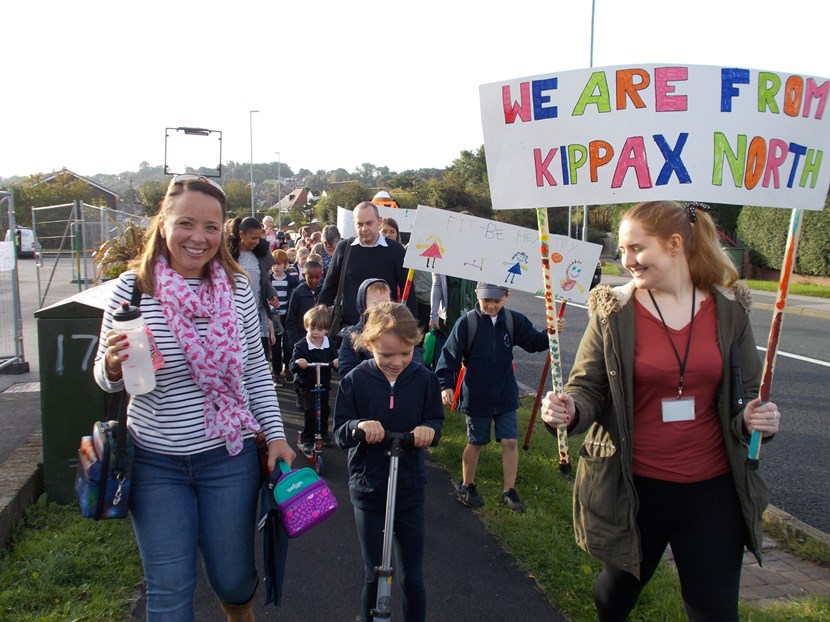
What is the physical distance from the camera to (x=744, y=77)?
8.89 ft

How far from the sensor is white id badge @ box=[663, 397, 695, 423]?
250cm

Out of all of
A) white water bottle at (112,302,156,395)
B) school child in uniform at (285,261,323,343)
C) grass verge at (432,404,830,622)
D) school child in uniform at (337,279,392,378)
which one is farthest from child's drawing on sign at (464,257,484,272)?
Result: white water bottle at (112,302,156,395)

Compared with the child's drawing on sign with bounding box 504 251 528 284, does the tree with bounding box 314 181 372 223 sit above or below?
above

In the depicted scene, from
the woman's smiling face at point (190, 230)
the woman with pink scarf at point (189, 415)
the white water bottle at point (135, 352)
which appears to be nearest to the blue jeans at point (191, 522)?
the woman with pink scarf at point (189, 415)

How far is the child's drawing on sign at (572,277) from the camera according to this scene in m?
5.60

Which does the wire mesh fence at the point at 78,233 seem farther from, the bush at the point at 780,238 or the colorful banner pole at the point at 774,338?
the bush at the point at 780,238

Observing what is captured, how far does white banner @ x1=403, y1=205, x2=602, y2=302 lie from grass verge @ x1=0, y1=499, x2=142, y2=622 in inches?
123

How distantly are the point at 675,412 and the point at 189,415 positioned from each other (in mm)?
1735

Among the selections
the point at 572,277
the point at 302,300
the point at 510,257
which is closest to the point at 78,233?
the point at 302,300

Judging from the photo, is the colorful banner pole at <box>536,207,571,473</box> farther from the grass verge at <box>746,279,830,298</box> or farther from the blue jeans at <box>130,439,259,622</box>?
the grass verge at <box>746,279,830,298</box>

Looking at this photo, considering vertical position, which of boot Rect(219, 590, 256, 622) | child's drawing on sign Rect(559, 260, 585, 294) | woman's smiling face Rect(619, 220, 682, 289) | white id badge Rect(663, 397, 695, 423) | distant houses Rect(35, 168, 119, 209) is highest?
distant houses Rect(35, 168, 119, 209)

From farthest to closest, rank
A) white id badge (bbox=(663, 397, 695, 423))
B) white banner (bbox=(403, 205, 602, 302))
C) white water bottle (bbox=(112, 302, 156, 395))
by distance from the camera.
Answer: white banner (bbox=(403, 205, 602, 302)), white id badge (bbox=(663, 397, 695, 423)), white water bottle (bbox=(112, 302, 156, 395))

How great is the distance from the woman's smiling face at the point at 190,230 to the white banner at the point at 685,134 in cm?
138

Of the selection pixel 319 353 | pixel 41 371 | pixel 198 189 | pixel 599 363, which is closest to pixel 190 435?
pixel 198 189
